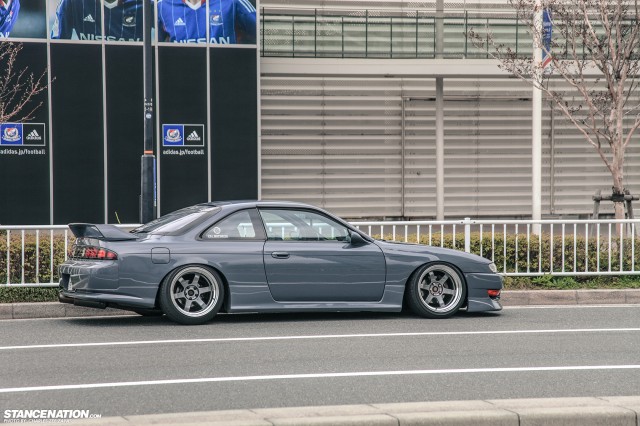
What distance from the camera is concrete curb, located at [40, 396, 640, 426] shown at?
587cm

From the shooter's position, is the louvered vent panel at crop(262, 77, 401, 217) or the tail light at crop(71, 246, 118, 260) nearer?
the tail light at crop(71, 246, 118, 260)

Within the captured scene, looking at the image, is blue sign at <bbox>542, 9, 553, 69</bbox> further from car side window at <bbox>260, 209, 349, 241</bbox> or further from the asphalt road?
car side window at <bbox>260, 209, 349, 241</bbox>

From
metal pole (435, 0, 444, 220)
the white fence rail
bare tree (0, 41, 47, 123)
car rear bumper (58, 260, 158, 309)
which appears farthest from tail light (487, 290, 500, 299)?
metal pole (435, 0, 444, 220)

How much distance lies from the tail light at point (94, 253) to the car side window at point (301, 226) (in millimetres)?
1681

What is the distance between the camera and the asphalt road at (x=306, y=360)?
718 centimetres

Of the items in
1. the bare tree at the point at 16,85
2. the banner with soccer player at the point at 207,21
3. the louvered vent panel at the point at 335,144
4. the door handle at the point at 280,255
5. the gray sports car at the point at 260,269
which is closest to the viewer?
the gray sports car at the point at 260,269

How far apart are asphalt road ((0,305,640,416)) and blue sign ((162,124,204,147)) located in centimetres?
1131

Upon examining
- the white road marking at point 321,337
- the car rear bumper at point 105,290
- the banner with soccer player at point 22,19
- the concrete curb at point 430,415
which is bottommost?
the white road marking at point 321,337

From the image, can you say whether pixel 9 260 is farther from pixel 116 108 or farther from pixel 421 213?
pixel 421 213

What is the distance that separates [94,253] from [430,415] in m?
5.64

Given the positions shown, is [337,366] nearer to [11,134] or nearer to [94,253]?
[94,253]
